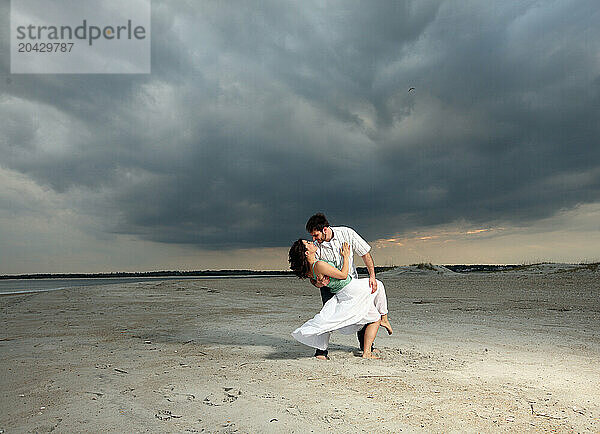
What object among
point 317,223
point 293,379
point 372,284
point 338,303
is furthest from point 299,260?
point 293,379

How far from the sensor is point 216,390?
482 centimetres

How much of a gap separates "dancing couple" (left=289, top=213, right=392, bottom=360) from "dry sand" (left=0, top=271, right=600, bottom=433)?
42cm

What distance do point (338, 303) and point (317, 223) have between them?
1205 millimetres

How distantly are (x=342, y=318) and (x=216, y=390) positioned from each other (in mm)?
1993

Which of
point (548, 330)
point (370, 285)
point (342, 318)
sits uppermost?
point (370, 285)

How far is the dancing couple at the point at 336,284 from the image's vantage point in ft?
19.6

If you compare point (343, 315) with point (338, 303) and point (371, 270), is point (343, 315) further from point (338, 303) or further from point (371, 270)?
point (371, 270)

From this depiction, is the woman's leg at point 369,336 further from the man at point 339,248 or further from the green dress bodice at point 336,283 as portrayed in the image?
the green dress bodice at point 336,283

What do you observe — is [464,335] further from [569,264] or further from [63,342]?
[569,264]

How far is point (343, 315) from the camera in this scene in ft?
19.9

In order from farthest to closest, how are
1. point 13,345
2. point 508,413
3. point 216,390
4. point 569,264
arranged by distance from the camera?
point 569,264 → point 13,345 → point 216,390 → point 508,413

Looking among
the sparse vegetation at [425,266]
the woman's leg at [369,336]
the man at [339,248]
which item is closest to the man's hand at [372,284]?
the man at [339,248]

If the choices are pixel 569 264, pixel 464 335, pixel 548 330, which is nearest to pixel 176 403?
pixel 464 335

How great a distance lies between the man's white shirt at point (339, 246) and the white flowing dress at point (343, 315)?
0.32 meters
